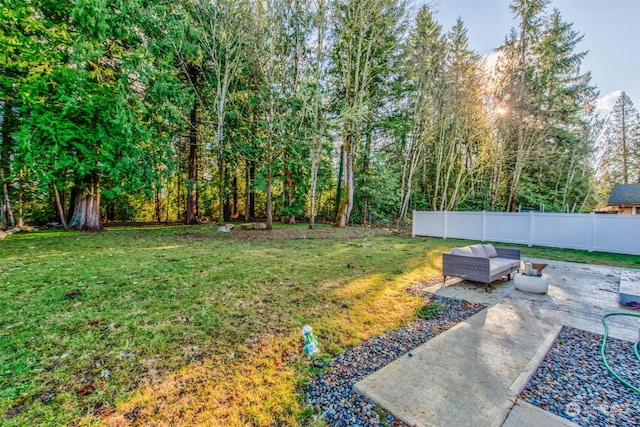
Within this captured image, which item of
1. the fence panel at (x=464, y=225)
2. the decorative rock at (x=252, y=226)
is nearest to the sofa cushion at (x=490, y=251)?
the fence panel at (x=464, y=225)

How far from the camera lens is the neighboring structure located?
17.8 metres

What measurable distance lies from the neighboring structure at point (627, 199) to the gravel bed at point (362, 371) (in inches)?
945

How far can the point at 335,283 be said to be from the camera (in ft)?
15.5

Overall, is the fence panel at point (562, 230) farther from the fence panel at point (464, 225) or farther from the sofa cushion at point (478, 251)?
the sofa cushion at point (478, 251)

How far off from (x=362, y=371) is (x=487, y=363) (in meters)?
1.17

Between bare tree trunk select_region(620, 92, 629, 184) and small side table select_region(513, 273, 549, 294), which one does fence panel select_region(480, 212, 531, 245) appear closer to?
small side table select_region(513, 273, 549, 294)

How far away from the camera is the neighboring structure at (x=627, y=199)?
58.4 feet

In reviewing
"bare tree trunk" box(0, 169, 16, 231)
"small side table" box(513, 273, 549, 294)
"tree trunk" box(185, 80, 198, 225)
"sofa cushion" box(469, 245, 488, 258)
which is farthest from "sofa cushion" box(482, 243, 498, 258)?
"bare tree trunk" box(0, 169, 16, 231)

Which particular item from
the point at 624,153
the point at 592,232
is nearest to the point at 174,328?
the point at 592,232

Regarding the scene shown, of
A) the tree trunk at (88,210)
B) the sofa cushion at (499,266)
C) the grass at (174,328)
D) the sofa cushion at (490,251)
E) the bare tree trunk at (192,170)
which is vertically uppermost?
the bare tree trunk at (192,170)

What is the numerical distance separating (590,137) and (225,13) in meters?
22.3

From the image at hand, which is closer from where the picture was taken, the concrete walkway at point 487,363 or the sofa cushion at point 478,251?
the concrete walkway at point 487,363

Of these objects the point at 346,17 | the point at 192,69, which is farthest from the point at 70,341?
the point at 346,17

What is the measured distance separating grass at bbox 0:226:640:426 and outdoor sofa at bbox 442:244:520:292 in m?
0.69
